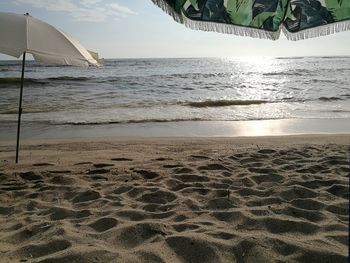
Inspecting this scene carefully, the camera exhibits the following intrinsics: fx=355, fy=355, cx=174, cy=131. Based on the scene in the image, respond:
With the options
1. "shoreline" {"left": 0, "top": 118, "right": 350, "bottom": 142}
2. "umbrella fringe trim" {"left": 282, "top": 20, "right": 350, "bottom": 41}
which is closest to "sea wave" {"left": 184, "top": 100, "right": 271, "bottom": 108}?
"shoreline" {"left": 0, "top": 118, "right": 350, "bottom": 142}

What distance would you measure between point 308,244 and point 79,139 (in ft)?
21.7

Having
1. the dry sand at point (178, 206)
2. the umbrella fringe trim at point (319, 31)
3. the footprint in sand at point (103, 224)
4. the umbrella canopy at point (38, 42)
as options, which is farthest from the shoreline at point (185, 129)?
the umbrella fringe trim at point (319, 31)

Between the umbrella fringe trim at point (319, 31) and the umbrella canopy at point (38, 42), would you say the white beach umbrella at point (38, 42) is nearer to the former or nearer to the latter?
the umbrella canopy at point (38, 42)

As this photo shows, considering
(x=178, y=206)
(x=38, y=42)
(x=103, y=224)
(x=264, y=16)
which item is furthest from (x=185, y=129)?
(x=264, y=16)

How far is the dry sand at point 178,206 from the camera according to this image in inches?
110

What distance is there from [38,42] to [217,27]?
A: 338cm

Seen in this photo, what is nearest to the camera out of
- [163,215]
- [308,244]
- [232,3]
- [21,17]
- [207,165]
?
[232,3]

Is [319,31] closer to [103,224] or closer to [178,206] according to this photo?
[178,206]

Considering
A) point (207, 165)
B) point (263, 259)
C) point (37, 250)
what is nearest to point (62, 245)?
point (37, 250)

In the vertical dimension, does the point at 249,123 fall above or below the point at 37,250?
above

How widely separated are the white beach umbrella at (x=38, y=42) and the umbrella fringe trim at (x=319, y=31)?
3.47 meters

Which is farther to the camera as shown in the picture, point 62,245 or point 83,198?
point 83,198

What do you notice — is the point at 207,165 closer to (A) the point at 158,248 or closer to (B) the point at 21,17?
(A) the point at 158,248

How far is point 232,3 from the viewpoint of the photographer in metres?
2.08
